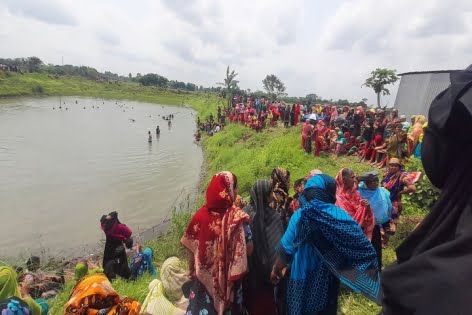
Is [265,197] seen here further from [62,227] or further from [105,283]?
[62,227]

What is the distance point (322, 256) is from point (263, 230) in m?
0.54

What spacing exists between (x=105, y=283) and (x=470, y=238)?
2.28m

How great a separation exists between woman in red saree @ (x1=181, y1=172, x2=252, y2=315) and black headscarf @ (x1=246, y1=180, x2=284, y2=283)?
0.14m

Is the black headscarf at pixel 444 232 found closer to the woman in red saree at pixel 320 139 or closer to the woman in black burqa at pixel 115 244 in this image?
the woman in black burqa at pixel 115 244

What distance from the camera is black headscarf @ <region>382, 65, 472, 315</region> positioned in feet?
2.48

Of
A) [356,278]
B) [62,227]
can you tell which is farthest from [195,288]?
[62,227]

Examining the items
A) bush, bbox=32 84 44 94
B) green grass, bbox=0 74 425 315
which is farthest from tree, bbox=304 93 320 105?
bush, bbox=32 84 44 94

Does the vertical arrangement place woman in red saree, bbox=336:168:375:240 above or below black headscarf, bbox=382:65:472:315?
below

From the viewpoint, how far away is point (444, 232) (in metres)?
0.88

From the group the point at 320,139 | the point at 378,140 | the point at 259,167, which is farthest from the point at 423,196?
the point at 259,167

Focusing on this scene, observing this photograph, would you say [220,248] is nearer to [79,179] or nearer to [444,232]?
[444,232]

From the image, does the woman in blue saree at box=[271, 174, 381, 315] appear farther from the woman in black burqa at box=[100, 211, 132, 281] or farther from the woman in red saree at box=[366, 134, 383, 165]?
the woman in red saree at box=[366, 134, 383, 165]

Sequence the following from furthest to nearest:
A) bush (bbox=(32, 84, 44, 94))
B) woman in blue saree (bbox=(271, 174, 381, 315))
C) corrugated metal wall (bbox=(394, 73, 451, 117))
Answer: bush (bbox=(32, 84, 44, 94)) < corrugated metal wall (bbox=(394, 73, 451, 117)) < woman in blue saree (bbox=(271, 174, 381, 315))

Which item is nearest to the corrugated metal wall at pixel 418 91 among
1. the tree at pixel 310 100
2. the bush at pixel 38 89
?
the tree at pixel 310 100
